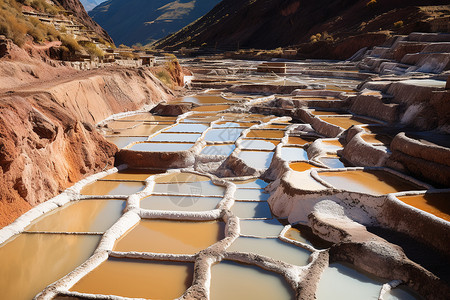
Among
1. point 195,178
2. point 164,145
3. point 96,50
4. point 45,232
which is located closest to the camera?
point 45,232

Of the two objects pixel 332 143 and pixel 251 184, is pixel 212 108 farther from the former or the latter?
pixel 251 184

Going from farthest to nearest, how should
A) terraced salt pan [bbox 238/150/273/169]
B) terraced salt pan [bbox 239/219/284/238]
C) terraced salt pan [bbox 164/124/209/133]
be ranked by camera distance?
terraced salt pan [bbox 164/124/209/133]
terraced salt pan [bbox 238/150/273/169]
terraced salt pan [bbox 239/219/284/238]

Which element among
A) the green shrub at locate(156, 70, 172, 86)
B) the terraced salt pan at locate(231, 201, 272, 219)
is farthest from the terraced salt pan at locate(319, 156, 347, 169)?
the green shrub at locate(156, 70, 172, 86)

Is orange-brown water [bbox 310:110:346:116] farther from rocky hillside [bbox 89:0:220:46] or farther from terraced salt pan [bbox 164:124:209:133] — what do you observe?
rocky hillside [bbox 89:0:220:46]

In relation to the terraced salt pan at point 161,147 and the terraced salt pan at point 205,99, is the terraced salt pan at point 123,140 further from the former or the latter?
the terraced salt pan at point 205,99

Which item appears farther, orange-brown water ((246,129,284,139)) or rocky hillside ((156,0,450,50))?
rocky hillside ((156,0,450,50))

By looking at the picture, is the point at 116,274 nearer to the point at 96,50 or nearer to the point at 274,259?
the point at 274,259

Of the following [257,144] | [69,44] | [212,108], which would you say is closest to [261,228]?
[257,144]

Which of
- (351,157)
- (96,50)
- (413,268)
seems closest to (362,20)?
(96,50)
